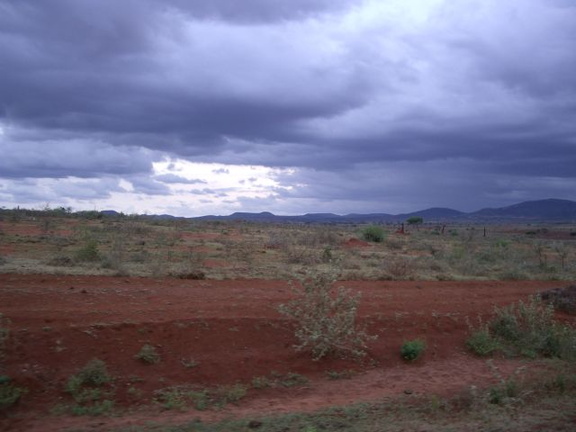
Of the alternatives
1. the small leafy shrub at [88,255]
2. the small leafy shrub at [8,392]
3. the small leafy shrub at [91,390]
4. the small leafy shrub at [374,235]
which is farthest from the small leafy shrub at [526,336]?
the small leafy shrub at [374,235]

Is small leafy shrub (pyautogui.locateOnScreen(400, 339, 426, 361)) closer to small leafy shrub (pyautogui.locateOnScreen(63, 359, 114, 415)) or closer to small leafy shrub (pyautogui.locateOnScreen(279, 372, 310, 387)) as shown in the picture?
small leafy shrub (pyautogui.locateOnScreen(279, 372, 310, 387))

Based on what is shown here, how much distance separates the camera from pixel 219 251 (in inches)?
1148

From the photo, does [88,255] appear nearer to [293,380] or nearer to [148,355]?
[148,355]

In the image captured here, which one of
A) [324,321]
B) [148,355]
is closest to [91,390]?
[148,355]

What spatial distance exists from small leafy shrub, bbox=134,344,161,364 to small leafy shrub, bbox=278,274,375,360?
8.72 ft

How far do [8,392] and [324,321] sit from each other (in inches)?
225

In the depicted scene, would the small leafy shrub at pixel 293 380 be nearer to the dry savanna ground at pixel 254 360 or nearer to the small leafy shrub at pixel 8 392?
the dry savanna ground at pixel 254 360

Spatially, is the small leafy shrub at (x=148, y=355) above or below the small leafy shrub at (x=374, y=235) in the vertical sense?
below

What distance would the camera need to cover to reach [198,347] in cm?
1096

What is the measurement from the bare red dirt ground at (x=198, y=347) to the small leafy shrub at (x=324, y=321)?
0.86 ft

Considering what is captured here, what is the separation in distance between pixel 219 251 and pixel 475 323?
673 inches

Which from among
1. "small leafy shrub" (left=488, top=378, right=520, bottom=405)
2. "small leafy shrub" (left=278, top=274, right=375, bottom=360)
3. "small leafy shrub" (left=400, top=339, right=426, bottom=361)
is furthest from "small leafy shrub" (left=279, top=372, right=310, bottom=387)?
"small leafy shrub" (left=488, top=378, right=520, bottom=405)

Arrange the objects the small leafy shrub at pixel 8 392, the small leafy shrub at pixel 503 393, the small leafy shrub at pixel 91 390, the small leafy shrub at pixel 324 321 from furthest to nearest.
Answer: the small leafy shrub at pixel 324 321
the small leafy shrub at pixel 503 393
the small leafy shrub at pixel 91 390
the small leafy shrub at pixel 8 392

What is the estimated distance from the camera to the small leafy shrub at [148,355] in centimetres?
1016
